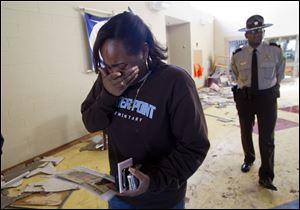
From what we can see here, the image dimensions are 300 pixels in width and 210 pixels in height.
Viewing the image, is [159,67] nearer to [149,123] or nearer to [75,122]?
[149,123]

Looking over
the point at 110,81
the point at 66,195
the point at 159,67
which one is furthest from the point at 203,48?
the point at 66,195

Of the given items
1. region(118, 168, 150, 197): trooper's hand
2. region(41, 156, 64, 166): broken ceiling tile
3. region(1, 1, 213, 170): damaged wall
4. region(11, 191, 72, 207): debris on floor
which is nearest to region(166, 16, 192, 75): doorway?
region(1, 1, 213, 170): damaged wall

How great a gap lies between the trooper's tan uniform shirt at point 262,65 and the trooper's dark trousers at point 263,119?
88 millimetres

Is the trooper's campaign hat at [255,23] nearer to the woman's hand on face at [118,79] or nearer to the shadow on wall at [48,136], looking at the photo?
the woman's hand on face at [118,79]

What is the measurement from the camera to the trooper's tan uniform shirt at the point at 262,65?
0.99 m

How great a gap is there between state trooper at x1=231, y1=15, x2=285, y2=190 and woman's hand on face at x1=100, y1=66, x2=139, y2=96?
1.85 ft

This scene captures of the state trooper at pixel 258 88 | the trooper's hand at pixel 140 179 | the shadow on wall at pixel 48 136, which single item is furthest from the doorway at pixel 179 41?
the shadow on wall at pixel 48 136

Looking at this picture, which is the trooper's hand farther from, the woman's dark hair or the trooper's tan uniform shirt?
the trooper's tan uniform shirt

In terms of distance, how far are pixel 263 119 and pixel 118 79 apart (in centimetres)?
110

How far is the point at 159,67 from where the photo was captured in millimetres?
546

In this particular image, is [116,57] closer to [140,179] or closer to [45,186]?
[140,179]

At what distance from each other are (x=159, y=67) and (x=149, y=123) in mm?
138

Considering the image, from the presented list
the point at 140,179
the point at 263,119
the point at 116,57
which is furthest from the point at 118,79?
the point at 263,119

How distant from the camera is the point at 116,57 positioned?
493mm
